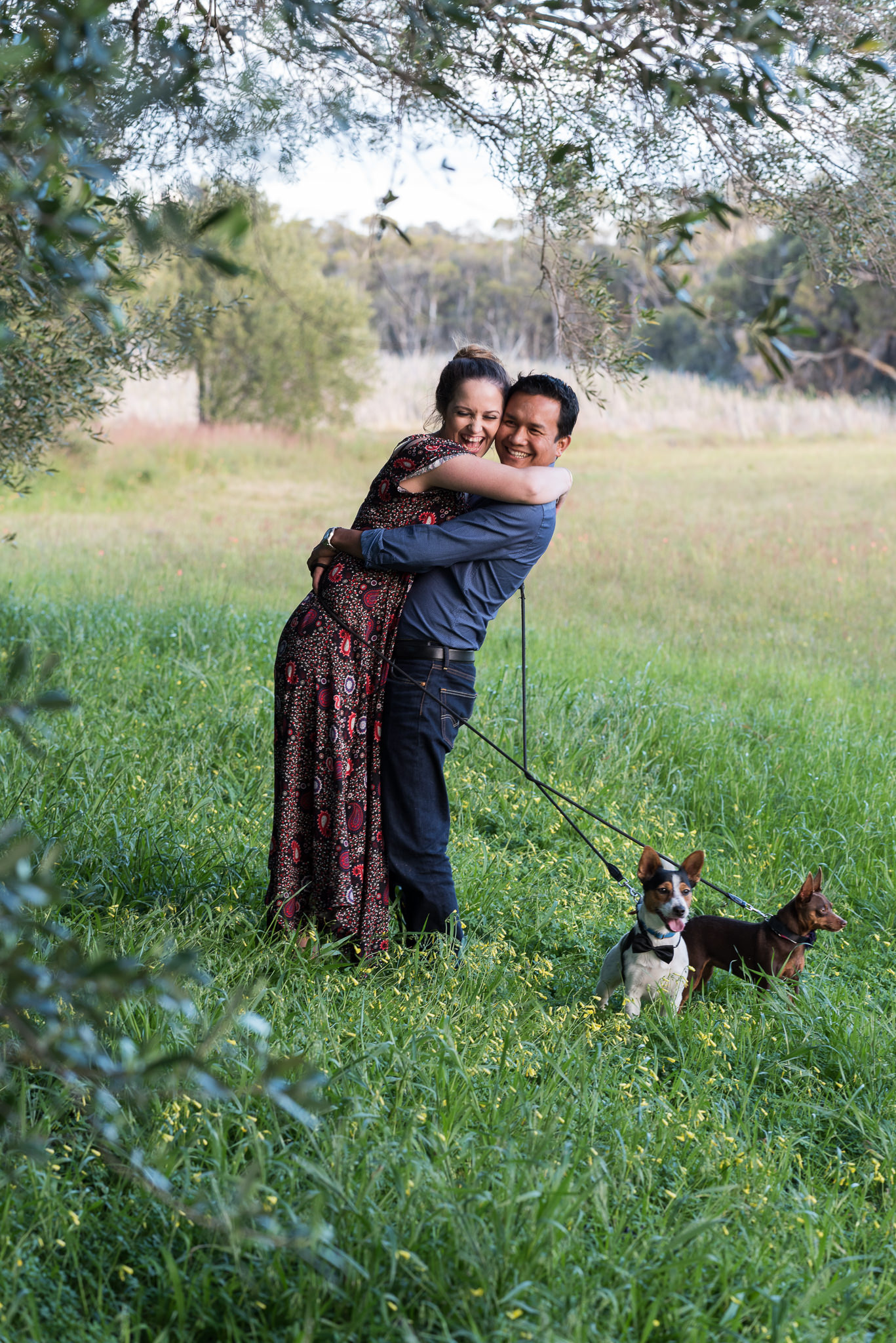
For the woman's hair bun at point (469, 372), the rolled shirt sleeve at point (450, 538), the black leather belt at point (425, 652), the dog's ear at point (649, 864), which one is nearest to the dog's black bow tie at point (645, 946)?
the dog's ear at point (649, 864)

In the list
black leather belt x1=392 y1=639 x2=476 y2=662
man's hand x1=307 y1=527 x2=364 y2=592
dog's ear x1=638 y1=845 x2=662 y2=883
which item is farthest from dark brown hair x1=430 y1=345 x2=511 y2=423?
dog's ear x1=638 y1=845 x2=662 y2=883

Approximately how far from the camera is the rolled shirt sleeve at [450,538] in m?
3.62

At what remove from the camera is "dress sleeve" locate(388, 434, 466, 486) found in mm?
3590

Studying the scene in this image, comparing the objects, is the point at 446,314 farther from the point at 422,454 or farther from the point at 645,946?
the point at 645,946

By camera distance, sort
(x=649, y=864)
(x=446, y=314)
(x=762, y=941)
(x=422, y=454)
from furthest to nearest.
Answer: (x=446, y=314) < (x=762, y=941) < (x=649, y=864) < (x=422, y=454)

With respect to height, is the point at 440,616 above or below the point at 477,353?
below

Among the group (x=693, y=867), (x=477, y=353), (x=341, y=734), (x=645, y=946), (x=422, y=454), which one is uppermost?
(x=477, y=353)

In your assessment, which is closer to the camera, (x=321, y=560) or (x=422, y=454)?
(x=422, y=454)

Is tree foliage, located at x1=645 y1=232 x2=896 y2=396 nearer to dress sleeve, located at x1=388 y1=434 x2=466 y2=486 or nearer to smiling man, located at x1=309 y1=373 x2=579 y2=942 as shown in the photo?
smiling man, located at x1=309 y1=373 x2=579 y2=942

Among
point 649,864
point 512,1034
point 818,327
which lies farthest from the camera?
point 818,327

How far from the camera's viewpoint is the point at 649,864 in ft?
12.6

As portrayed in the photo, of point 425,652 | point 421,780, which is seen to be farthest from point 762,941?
point 425,652

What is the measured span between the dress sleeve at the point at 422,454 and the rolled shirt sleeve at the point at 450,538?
0.18 meters

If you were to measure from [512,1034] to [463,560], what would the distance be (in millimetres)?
1508
